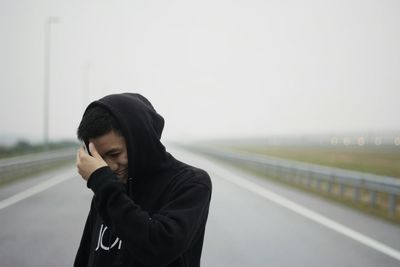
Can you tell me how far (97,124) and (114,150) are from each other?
0.15 m

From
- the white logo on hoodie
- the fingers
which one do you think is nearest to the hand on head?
the fingers

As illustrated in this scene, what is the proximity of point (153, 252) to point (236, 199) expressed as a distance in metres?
11.5

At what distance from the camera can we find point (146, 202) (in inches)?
97.5

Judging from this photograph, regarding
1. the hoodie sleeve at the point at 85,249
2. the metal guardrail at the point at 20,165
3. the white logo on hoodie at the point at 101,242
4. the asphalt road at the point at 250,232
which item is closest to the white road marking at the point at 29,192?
the asphalt road at the point at 250,232

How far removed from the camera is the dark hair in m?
2.35

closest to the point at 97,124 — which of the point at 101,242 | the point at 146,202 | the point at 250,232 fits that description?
the point at 146,202

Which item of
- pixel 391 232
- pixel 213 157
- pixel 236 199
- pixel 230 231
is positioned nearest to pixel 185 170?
pixel 230 231

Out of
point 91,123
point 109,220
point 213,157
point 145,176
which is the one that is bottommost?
point 213,157

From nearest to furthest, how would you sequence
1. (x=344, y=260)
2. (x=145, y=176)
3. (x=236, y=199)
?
(x=145, y=176), (x=344, y=260), (x=236, y=199)

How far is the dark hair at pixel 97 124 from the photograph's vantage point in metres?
2.35

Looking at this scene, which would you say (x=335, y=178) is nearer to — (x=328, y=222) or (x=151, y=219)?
(x=328, y=222)

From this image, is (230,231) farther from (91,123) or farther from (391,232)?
(91,123)

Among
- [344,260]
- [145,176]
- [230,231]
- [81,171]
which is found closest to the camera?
[81,171]

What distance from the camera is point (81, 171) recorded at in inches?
93.3
